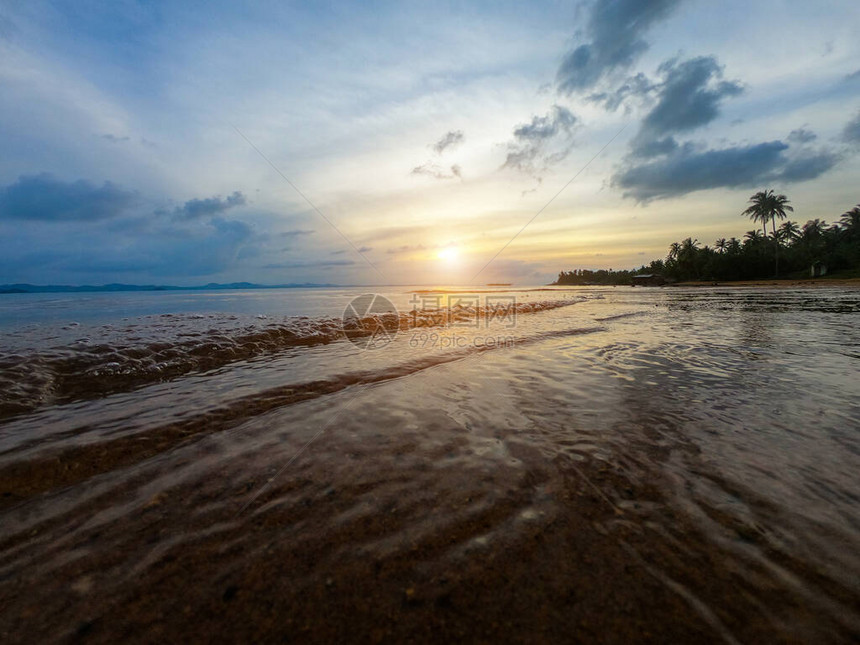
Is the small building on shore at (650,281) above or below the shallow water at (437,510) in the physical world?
above

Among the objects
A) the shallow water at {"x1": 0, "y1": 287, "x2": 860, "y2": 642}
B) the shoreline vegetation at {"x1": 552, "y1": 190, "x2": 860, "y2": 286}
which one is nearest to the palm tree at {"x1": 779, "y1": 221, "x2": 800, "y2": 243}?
the shoreline vegetation at {"x1": 552, "y1": 190, "x2": 860, "y2": 286}

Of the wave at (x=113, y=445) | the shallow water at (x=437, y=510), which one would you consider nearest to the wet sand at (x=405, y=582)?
the shallow water at (x=437, y=510)

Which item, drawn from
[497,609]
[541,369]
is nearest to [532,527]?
[497,609]

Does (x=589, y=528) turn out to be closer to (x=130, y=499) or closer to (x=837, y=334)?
(x=130, y=499)

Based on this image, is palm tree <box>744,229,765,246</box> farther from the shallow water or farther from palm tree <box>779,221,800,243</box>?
the shallow water

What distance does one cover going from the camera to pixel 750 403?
3.93 m

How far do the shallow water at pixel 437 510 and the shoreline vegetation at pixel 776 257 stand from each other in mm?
64073

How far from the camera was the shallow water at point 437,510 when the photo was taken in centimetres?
144

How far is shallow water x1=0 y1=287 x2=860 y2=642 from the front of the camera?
4.71 feet

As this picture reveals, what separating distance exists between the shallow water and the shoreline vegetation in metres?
64.1

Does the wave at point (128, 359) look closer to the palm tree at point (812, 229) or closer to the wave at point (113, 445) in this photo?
the wave at point (113, 445)

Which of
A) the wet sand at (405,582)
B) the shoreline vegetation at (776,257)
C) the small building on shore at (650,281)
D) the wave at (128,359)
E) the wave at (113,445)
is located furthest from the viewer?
the small building on shore at (650,281)

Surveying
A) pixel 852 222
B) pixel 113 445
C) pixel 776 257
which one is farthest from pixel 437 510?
pixel 852 222

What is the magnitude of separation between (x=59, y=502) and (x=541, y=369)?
581cm
